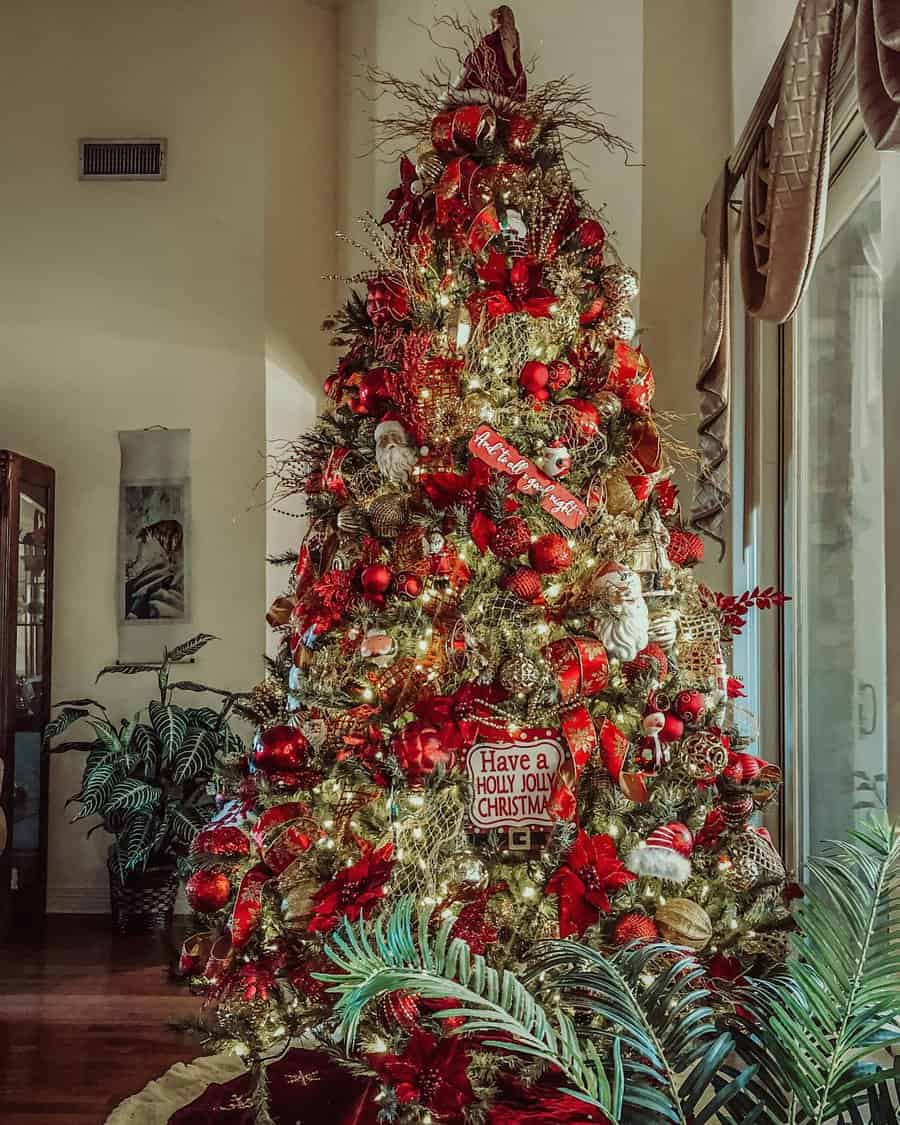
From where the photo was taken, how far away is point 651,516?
216cm

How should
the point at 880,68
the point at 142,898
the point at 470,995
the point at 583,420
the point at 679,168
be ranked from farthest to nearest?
the point at 142,898 → the point at 679,168 → the point at 583,420 → the point at 880,68 → the point at 470,995

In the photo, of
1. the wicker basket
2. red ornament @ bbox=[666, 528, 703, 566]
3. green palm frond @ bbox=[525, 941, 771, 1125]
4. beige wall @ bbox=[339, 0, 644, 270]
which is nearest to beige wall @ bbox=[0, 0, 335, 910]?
the wicker basket

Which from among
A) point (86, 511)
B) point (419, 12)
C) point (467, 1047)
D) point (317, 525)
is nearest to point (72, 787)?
point (86, 511)

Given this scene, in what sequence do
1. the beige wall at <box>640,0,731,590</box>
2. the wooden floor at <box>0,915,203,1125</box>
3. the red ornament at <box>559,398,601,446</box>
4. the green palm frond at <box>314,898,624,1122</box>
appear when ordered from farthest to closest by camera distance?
the beige wall at <box>640,0,731,590</box>, the wooden floor at <box>0,915,203,1125</box>, the red ornament at <box>559,398,601,446</box>, the green palm frond at <box>314,898,624,1122</box>

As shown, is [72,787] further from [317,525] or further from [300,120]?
[300,120]

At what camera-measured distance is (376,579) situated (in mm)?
2033

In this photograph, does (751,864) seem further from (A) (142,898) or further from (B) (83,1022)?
(A) (142,898)

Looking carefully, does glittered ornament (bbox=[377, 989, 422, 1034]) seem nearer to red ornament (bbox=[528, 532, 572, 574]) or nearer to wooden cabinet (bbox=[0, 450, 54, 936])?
red ornament (bbox=[528, 532, 572, 574])

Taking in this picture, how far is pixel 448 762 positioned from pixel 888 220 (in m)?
1.31

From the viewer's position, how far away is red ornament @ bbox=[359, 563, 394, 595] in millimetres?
2035

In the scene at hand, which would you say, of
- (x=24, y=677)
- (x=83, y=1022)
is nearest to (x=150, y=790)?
(x=24, y=677)

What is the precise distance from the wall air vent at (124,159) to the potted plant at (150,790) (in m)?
1.99

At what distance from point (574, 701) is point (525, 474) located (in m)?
0.47

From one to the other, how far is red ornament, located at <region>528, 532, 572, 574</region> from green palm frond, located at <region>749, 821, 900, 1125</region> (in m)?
1.07
